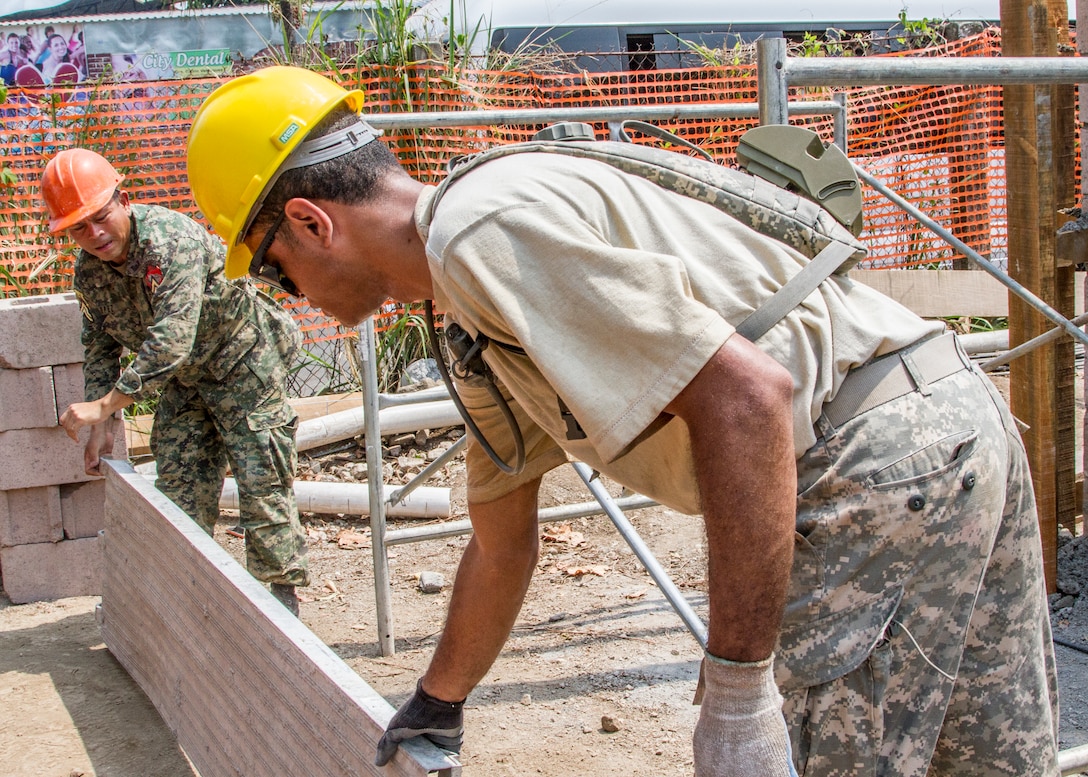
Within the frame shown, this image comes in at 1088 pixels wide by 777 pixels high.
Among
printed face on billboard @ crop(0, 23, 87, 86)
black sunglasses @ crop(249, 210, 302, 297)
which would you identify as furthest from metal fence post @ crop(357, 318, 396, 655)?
printed face on billboard @ crop(0, 23, 87, 86)

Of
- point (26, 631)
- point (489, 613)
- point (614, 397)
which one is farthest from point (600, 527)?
point (614, 397)

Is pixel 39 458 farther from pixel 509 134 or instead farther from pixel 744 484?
pixel 744 484

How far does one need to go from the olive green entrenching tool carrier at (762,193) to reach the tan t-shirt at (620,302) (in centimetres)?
3

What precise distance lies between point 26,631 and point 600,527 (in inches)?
114

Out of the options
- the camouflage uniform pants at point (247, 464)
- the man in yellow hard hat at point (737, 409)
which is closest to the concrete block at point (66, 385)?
the camouflage uniform pants at point (247, 464)

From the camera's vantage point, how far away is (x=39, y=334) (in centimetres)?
504

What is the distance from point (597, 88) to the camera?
820 cm

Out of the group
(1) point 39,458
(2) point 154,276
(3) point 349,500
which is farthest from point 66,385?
(3) point 349,500

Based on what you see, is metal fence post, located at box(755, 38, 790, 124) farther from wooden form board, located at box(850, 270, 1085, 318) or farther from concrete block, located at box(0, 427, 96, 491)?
wooden form board, located at box(850, 270, 1085, 318)

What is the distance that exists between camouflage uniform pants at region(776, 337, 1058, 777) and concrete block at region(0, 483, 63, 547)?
445cm

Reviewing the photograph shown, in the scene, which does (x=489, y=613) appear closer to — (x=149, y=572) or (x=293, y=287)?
(x=293, y=287)

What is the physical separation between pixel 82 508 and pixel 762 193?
4.52 metres

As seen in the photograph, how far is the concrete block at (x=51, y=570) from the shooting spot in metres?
5.25

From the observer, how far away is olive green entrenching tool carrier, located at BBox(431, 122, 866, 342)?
168 centimetres
